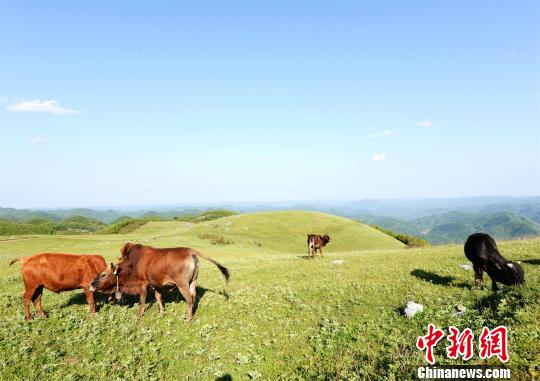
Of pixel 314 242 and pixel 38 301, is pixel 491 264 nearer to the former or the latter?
pixel 314 242

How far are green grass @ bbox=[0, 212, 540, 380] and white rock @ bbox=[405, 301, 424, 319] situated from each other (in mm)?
238

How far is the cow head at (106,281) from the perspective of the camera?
1380 centimetres

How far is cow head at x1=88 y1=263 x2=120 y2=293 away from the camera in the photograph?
13.8 metres

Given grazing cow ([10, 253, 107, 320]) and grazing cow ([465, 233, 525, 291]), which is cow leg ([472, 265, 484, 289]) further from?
grazing cow ([10, 253, 107, 320])

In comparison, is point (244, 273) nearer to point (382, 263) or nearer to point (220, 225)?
point (382, 263)

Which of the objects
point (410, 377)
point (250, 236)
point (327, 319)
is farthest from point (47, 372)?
point (250, 236)

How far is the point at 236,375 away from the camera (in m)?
9.90

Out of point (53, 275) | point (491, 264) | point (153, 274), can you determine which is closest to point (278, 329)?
point (153, 274)

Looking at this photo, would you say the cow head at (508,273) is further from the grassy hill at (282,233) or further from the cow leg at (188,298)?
the grassy hill at (282,233)

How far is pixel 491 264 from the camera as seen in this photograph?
1349 centimetres

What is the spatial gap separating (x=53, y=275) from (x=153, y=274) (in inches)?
174

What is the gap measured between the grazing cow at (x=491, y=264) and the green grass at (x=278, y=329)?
99 cm

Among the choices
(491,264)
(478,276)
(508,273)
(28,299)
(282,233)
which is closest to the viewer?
(508,273)

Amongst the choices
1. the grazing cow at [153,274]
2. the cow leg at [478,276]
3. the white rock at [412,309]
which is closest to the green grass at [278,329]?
the white rock at [412,309]
